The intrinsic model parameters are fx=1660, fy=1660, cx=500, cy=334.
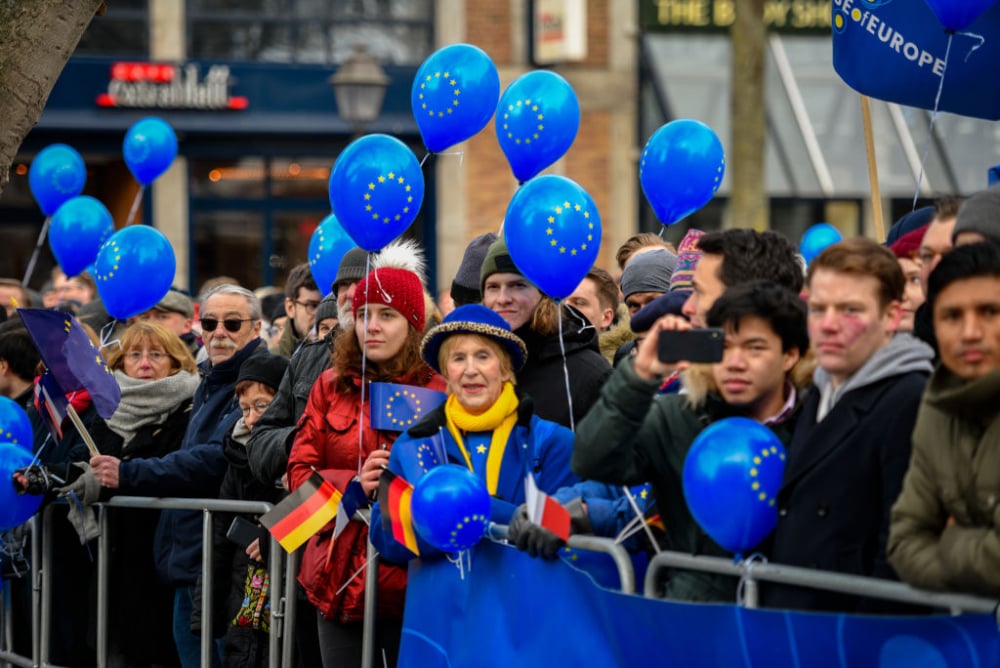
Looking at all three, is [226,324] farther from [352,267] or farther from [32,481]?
[32,481]

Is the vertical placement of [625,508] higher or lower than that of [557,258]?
lower

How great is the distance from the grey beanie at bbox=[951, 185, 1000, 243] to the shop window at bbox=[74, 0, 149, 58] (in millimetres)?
17424

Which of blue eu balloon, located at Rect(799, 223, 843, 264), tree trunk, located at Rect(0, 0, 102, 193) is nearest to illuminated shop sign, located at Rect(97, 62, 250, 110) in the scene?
blue eu balloon, located at Rect(799, 223, 843, 264)

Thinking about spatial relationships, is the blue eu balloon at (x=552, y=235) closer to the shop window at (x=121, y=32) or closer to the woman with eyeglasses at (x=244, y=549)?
the woman with eyeglasses at (x=244, y=549)

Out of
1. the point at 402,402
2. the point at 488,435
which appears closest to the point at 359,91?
the point at 402,402

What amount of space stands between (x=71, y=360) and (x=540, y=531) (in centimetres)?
274

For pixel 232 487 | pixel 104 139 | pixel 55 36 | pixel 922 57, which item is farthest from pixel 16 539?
pixel 104 139

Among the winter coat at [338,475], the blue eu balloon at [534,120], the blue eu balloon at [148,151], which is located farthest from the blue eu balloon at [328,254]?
the blue eu balloon at [148,151]

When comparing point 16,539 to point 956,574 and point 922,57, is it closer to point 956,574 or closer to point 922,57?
point 922,57

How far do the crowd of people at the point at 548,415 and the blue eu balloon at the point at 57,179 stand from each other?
308 centimetres

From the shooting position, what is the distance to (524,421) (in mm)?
5152

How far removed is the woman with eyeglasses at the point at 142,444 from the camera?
6.98m

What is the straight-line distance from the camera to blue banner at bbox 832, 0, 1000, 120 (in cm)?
596

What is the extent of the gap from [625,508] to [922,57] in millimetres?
2323
